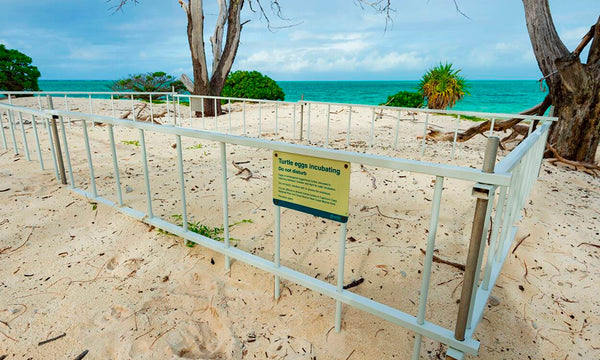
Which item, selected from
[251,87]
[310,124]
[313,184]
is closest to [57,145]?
[313,184]

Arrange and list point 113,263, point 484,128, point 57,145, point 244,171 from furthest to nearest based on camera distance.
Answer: point 484,128 < point 244,171 < point 57,145 < point 113,263

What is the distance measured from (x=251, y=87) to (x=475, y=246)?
17981 mm

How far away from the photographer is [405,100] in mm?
16625

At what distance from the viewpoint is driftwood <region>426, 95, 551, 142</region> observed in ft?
22.9

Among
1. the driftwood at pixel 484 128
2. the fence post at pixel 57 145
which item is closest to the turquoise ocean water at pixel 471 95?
the driftwood at pixel 484 128

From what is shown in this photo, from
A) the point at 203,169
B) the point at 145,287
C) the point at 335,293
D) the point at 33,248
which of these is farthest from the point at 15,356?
the point at 203,169

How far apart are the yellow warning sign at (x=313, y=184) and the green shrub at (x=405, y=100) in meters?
15.0

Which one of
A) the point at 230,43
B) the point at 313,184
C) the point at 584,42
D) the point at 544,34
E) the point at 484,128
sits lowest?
the point at 484,128

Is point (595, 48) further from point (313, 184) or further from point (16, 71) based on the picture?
point (16, 71)

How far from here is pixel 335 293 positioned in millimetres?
1887

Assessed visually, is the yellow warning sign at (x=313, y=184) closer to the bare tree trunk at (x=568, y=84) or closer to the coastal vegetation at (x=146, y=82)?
the bare tree trunk at (x=568, y=84)

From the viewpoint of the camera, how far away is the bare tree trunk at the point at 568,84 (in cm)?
571

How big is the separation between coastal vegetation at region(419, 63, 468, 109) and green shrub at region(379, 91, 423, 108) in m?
1.70

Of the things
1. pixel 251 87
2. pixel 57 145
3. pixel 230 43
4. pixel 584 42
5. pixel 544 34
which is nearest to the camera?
pixel 57 145
